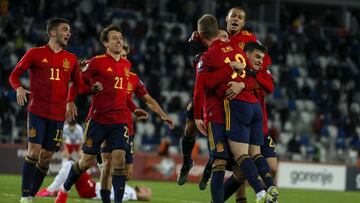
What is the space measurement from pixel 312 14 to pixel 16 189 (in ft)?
92.2

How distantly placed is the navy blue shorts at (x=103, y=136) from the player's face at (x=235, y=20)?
1866 millimetres

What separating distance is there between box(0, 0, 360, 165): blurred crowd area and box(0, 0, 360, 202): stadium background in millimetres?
35

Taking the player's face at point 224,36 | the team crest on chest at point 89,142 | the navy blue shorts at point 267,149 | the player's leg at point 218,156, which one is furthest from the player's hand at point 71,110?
the navy blue shorts at point 267,149

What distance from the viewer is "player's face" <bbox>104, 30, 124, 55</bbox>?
1159cm

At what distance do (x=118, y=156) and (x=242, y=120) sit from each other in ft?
5.77

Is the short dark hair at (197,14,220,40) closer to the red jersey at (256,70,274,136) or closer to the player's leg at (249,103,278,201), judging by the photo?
the red jersey at (256,70,274,136)

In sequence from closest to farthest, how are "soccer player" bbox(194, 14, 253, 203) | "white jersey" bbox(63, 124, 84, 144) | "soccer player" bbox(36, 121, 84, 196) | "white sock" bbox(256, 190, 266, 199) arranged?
"white sock" bbox(256, 190, 266, 199)
"soccer player" bbox(194, 14, 253, 203)
"soccer player" bbox(36, 121, 84, 196)
"white jersey" bbox(63, 124, 84, 144)

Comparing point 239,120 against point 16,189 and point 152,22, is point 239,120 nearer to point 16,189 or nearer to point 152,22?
point 16,189

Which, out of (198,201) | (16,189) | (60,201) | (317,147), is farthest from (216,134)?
(317,147)

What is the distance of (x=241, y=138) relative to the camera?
1042 centimetres

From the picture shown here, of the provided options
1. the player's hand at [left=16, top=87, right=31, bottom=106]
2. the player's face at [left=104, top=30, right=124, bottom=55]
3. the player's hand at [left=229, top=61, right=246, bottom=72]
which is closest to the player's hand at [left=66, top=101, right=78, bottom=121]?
the player's hand at [left=16, top=87, right=31, bottom=106]

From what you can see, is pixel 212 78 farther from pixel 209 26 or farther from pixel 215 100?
pixel 209 26

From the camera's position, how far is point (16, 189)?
16.2 metres

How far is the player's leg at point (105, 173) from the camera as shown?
11663mm
